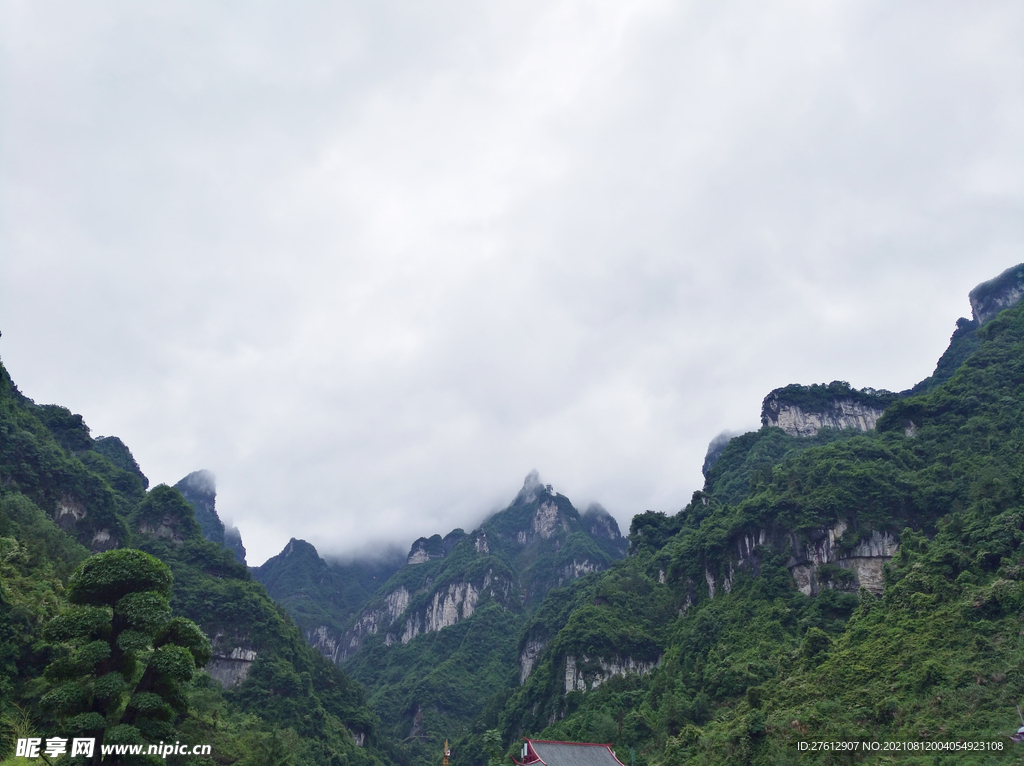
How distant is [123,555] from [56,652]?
17427 mm

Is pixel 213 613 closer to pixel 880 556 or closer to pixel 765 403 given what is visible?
pixel 880 556

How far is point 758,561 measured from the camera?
7325 centimetres

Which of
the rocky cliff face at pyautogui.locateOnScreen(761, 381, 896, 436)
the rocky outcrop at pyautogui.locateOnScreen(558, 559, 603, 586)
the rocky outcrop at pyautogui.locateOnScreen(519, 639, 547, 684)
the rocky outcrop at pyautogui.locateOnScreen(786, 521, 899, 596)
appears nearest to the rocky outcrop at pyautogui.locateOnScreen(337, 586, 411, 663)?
the rocky outcrop at pyautogui.locateOnScreen(558, 559, 603, 586)

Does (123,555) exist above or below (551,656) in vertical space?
above

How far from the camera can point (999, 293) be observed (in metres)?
123

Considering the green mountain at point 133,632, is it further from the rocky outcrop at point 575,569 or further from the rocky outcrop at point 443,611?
the rocky outcrop at point 575,569

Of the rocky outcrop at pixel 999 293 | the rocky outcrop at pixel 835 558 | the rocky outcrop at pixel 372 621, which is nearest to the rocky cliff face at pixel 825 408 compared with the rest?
the rocky outcrop at pixel 999 293

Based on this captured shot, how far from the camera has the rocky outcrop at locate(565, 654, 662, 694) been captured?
77375 millimetres

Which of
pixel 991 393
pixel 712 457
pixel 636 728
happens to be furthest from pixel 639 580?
pixel 712 457

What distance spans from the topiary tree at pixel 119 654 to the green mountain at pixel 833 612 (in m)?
33.9

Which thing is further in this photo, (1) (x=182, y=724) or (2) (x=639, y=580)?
(2) (x=639, y=580)

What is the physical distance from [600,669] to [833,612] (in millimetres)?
28941

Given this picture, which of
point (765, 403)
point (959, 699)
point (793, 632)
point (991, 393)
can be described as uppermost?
point (765, 403)

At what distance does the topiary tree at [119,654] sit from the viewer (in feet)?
77.9
